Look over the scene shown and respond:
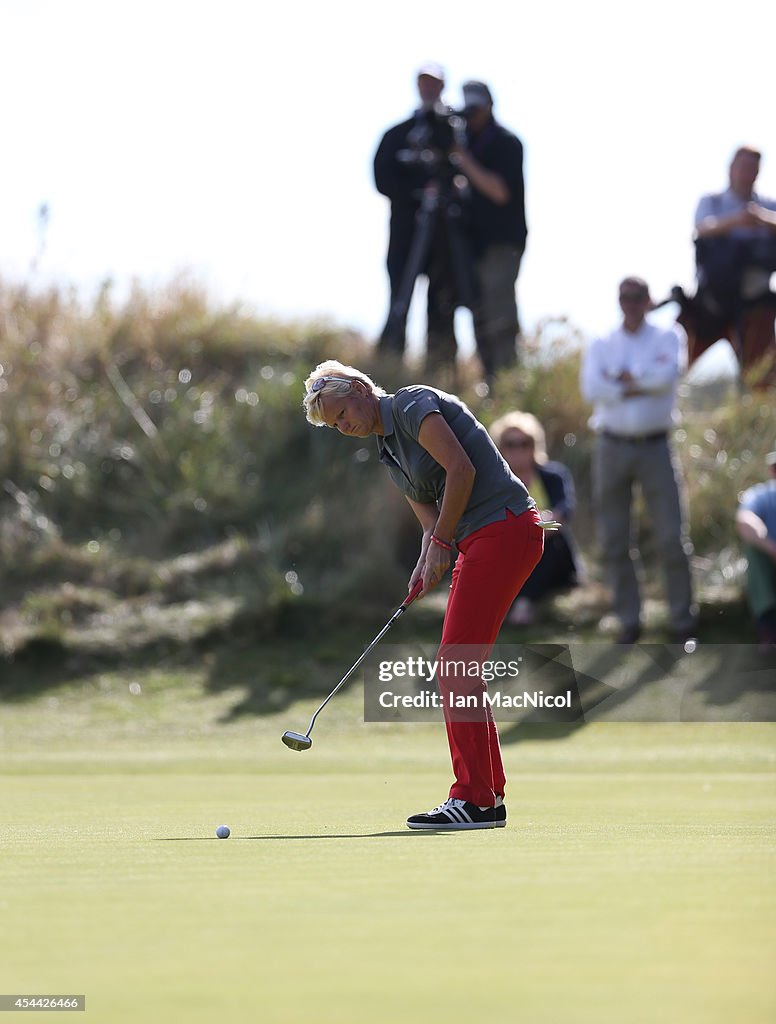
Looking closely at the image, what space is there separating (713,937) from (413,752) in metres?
6.92

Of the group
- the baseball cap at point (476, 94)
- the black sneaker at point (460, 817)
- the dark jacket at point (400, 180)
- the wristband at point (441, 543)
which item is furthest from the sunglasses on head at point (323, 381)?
the baseball cap at point (476, 94)

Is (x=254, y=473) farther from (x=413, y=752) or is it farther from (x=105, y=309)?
(x=413, y=752)

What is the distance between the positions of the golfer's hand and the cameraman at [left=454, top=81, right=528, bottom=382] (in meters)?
7.68

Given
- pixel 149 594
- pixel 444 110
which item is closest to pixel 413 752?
pixel 149 594

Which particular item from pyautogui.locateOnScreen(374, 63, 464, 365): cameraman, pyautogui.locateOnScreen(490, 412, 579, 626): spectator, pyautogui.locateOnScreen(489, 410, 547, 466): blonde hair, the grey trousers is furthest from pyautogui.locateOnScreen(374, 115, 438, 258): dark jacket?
the grey trousers

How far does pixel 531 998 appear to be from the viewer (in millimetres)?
2779

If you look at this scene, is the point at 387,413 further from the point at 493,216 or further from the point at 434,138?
the point at 493,216

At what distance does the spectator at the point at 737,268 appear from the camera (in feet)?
40.9

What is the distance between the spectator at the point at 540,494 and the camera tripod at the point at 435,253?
2.30m

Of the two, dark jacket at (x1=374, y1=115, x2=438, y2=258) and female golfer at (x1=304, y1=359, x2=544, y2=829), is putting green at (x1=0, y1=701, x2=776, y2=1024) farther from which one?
dark jacket at (x1=374, y1=115, x2=438, y2=258)

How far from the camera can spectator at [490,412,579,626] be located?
11.4m

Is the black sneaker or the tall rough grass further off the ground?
the tall rough grass

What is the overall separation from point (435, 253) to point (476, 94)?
4.59ft

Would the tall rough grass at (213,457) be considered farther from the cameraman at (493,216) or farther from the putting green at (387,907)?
the putting green at (387,907)
